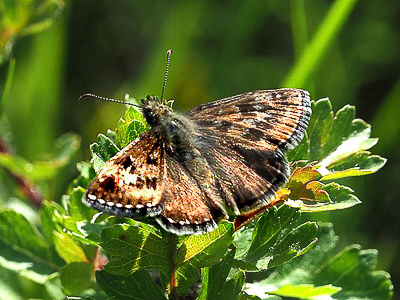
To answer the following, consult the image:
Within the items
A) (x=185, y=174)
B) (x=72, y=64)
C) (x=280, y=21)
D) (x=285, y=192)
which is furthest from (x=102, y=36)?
(x=285, y=192)

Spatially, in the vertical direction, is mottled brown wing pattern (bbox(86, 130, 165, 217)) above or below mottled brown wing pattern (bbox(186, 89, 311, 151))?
below

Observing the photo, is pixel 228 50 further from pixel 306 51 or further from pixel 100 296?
pixel 100 296

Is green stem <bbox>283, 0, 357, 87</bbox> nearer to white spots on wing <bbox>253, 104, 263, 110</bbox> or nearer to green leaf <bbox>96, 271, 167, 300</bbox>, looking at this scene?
white spots on wing <bbox>253, 104, 263, 110</bbox>

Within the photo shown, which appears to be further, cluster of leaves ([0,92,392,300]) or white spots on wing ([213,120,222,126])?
white spots on wing ([213,120,222,126])

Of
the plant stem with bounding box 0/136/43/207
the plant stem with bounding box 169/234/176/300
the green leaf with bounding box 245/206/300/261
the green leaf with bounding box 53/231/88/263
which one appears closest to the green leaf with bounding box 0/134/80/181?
the plant stem with bounding box 0/136/43/207

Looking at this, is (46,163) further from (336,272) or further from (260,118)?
(336,272)

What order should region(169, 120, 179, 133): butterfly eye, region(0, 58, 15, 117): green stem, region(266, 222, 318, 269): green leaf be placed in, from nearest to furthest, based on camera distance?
region(266, 222, 318, 269): green leaf → region(169, 120, 179, 133): butterfly eye → region(0, 58, 15, 117): green stem
